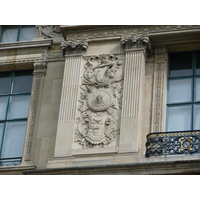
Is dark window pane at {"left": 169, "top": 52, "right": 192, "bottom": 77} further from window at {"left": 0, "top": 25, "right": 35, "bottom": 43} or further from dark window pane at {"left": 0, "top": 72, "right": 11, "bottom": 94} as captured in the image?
dark window pane at {"left": 0, "top": 72, "right": 11, "bottom": 94}

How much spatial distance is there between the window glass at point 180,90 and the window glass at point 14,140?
3850 mm

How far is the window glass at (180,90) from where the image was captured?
21672mm

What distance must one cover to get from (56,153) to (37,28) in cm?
463

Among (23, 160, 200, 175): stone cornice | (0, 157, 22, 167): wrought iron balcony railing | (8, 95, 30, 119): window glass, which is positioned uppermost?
(8, 95, 30, 119): window glass

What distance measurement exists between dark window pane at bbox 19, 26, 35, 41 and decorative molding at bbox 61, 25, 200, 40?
177 cm

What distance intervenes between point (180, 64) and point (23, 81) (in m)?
4.20

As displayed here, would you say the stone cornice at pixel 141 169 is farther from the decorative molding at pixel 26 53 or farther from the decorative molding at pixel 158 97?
the decorative molding at pixel 26 53

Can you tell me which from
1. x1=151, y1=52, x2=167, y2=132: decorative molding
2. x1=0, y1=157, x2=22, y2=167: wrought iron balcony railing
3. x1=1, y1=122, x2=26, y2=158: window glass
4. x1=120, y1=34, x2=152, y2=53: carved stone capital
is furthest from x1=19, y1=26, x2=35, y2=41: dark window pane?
x1=151, y1=52, x2=167, y2=132: decorative molding

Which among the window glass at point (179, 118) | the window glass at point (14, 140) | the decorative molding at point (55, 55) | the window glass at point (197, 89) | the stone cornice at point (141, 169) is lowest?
the stone cornice at point (141, 169)

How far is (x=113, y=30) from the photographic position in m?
22.2

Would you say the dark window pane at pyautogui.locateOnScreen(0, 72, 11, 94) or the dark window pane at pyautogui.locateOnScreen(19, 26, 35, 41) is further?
the dark window pane at pyautogui.locateOnScreen(19, 26, 35, 41)

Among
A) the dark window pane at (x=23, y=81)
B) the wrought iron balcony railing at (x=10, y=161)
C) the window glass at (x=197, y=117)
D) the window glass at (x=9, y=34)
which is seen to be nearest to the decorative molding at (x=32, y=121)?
the wrought iron balcony railing at (x=10, y=161)

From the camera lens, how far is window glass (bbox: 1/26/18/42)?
2400cm
